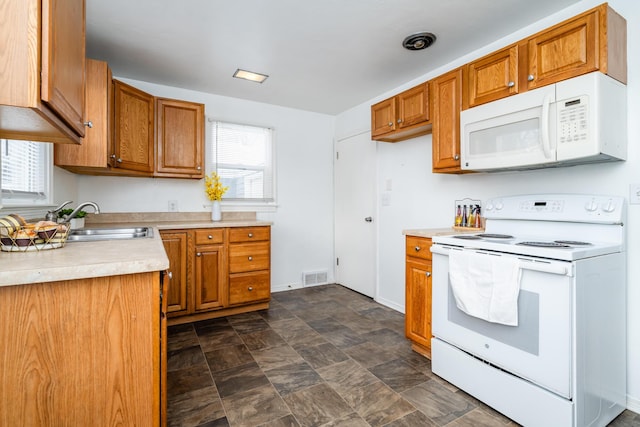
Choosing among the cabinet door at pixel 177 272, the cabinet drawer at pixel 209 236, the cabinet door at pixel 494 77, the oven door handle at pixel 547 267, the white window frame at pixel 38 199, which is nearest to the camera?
the oven door handle at pixel 547 267

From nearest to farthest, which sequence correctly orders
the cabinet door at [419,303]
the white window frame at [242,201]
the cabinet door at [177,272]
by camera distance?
1. the cabinet door at [419,303]
2. the cabinet door at [177,272]
3. the white window frame at [242,201]

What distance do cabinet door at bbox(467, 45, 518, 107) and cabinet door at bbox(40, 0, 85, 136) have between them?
7.43 ft

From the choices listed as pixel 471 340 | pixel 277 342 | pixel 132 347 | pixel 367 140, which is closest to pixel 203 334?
pixel 277 342

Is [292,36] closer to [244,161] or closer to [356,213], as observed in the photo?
[244,161]

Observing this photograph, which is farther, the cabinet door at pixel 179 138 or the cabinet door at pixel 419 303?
the cabinet door at pixel 179 138

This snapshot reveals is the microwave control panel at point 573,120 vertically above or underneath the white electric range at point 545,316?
above

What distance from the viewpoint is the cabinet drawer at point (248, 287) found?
3.24m

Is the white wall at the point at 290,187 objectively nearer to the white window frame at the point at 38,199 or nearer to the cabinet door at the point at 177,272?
the cabinet door at the point at 177,272

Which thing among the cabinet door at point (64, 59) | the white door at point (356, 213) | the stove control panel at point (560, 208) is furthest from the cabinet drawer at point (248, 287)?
the stove control panel at point (560, 208)

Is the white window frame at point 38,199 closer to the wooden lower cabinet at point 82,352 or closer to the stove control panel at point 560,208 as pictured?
the wooden lower cabinet at point 82,352

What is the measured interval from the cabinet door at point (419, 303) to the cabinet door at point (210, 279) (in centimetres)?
178

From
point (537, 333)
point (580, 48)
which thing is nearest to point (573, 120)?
point (580, 48)

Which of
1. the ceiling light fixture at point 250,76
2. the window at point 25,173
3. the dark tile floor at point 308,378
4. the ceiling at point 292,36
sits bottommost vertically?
the dark tile floor at point 308,378

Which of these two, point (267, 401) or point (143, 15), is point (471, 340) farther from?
point (143, 15)
